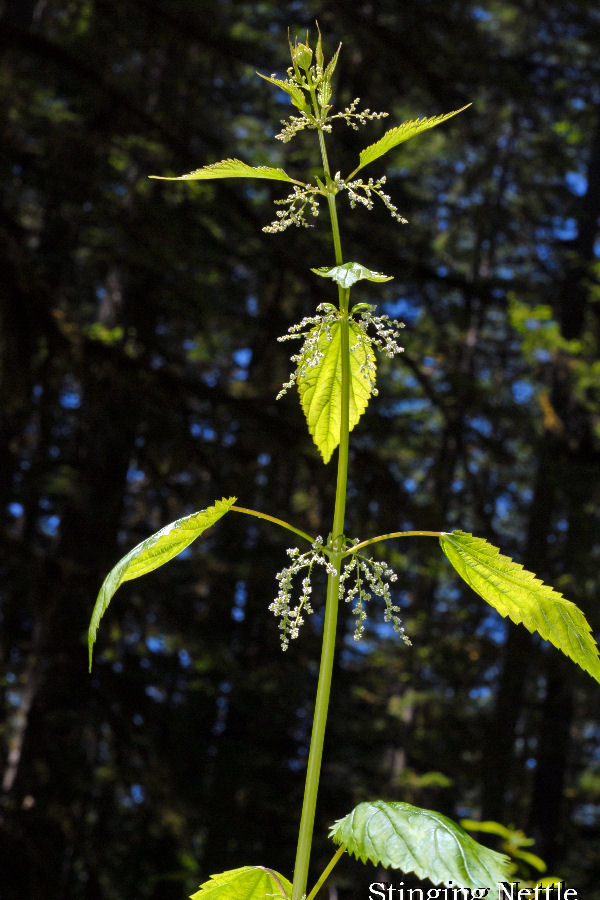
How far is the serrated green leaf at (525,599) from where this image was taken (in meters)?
0.76

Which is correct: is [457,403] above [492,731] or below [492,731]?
above

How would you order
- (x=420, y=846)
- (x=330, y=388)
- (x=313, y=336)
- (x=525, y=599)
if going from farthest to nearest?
1. (x=330, y=388)
2. (x=313, y=336)
3. (x=525, y=599)
4. (x=420, y=846)

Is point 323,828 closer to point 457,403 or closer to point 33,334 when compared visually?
point 457,403

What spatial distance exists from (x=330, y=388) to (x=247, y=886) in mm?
548

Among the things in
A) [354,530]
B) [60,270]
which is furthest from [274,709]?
[60,270]

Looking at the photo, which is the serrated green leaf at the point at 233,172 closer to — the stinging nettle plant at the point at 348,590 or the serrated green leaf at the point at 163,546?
the stinging nettle plant at the point at 348,590

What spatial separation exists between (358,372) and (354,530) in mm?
4602

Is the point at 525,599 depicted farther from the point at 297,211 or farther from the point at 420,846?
the point at 297,211

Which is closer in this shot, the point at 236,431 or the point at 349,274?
the point at 349,274

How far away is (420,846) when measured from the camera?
69cm

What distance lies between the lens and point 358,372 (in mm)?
1014

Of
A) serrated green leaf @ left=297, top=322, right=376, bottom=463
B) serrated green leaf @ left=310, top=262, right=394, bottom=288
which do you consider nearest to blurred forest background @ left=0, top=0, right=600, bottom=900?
serrated green leaf @ left=297, top=322, right=376, bottom=463

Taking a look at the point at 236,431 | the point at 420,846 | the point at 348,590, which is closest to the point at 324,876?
the point at 420,846

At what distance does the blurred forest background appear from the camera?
555 cm
